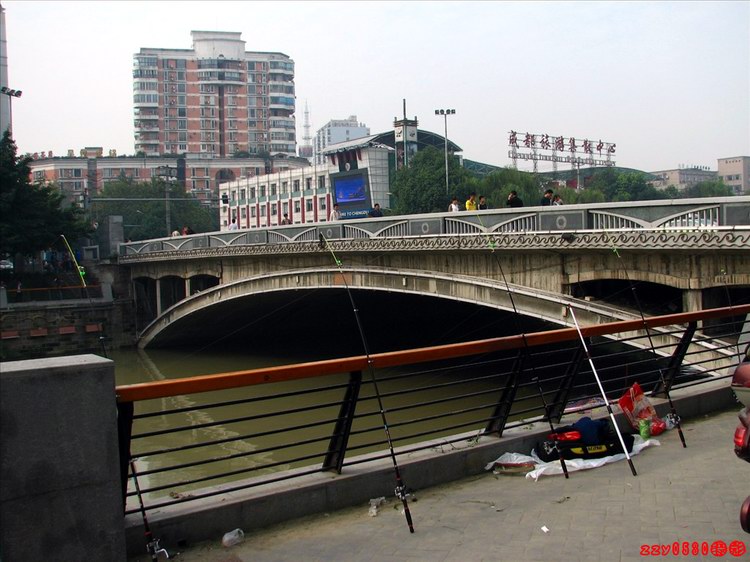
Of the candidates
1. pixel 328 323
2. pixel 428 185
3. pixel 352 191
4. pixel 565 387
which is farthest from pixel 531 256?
pixel 352 191

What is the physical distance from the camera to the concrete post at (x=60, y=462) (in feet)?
11.3

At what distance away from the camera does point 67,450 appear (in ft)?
11.7

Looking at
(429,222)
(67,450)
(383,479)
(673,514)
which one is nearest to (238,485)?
(383,479)

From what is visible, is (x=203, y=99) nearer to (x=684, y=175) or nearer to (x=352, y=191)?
(x=352, y=191)

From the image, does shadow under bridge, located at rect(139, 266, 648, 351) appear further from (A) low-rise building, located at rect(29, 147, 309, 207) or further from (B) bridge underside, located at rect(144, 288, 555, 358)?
(A) low-rise building, located at rect(29, 147, 309, 207)

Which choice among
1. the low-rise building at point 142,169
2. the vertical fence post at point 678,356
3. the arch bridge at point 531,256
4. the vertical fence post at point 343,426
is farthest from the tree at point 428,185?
the vertical fence post at point 343,426

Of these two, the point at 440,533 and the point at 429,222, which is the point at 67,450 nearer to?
the point at 440,533

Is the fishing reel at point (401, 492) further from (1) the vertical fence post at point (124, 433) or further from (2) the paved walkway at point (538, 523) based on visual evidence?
(1) the vertical fence post at point (124, 433)

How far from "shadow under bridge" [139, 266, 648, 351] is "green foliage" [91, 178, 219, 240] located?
33.0m

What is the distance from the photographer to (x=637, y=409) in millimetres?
6324

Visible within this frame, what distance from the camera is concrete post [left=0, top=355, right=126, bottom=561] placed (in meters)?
3.44

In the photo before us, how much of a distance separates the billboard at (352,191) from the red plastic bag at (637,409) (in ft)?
191

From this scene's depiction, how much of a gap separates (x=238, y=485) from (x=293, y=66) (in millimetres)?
113567

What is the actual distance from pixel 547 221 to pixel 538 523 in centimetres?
1058
